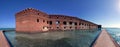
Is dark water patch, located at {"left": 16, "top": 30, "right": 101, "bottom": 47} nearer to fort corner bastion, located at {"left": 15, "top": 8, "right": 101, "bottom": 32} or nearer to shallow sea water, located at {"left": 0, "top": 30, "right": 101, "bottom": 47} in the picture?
shallow sea water, located at {"left": 0, "top": 30, "right": 101, "bottom": 47}

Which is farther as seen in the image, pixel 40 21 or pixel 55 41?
pixel 40 21

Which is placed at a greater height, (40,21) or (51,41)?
(40,21)

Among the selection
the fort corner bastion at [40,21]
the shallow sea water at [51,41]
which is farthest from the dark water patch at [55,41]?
the fort corner bastion at [40,21]

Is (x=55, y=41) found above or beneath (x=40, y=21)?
beneath

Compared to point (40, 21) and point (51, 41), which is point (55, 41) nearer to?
point (51, 41)

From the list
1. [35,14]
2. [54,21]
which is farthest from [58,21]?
[35,14]

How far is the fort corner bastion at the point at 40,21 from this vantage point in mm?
20438

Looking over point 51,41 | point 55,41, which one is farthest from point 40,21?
point 55,41

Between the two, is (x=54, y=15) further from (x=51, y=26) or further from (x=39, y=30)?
(x=39, y=30)

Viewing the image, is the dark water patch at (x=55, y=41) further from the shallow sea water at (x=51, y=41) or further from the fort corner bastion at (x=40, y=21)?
the fort corner bastion at (x=40, y=21)

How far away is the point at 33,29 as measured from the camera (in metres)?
20.2

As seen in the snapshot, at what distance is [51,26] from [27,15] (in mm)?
8729

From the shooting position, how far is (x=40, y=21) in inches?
885

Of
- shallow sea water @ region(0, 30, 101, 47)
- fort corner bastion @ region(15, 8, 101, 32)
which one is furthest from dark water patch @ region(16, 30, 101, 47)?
fort corner bastion @ region(15, 8, 101, 32)
